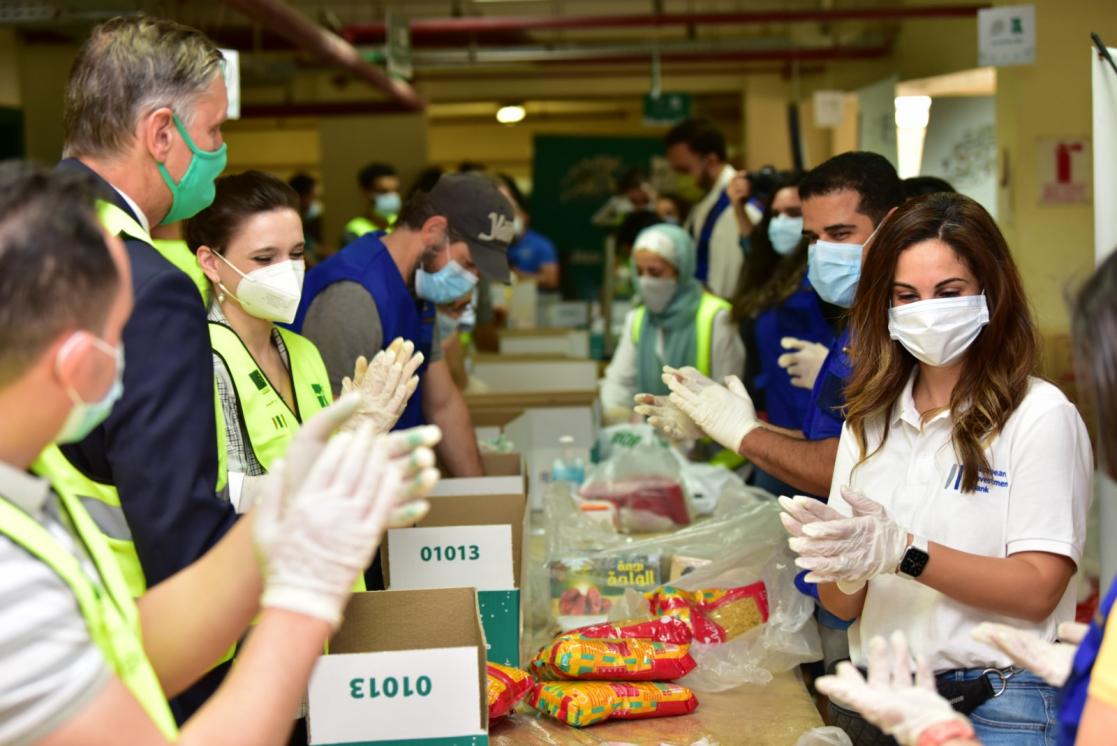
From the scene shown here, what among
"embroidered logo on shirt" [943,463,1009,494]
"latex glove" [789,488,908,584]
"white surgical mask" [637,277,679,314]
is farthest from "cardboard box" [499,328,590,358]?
"latex glove" [789,488,908,584]

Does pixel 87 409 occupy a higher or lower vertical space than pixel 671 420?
higher

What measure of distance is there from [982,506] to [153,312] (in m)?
1.38

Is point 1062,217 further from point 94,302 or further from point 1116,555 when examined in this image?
point 94,302

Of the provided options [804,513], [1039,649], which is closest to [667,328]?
[804,513]

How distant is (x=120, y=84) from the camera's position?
1847mm

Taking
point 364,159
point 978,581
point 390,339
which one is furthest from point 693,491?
point 364,159

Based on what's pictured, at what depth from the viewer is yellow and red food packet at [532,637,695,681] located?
94.9 inches

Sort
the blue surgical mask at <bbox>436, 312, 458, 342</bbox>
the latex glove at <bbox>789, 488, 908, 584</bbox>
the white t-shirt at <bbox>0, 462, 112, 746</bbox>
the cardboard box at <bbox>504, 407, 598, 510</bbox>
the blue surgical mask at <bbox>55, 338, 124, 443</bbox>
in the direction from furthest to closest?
the cardboard box at <bbox>504, 407, 598, 510</bbox> < the blue surgical mask at <bbox>436, 312, 458, 342</bbox> < the latex glove at <bbox>789, 488, 908, 584</bbox> < the blue surgical mask at <bbox>55, 338, 124, 443</bbox> < the white t-shirt at <bbox>0, 462, 112, 746</bbox>

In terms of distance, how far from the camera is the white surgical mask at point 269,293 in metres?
2.44

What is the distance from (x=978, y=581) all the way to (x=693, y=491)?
196cm

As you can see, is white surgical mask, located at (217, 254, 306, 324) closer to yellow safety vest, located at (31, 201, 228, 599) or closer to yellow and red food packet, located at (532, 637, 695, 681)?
yellow safety vest, located at (31, 201, 228, 599)

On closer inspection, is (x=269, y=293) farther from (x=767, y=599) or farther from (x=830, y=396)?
(x=767, y=599)

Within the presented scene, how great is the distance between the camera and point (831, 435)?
2.64 meters

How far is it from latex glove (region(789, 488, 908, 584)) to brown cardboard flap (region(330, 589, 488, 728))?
567 mm
